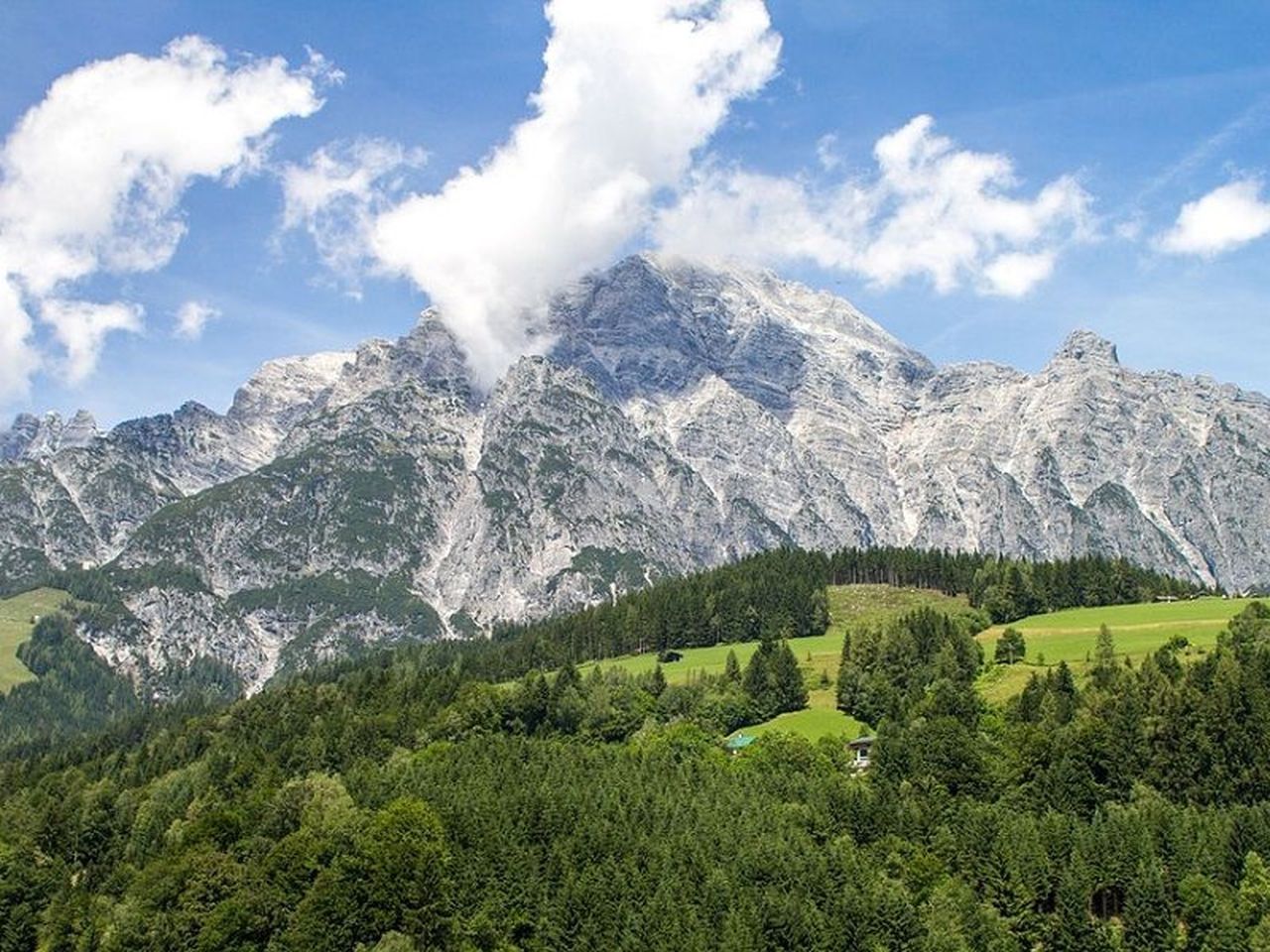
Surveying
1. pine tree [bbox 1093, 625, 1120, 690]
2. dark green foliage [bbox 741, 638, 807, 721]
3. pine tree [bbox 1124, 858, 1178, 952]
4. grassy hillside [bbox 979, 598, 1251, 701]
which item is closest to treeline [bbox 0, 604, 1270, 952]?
pine tree [bbox 1124, 858, 1178, 952]

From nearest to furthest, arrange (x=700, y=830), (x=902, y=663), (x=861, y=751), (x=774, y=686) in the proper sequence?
(x=700, y=830) → (x=861, y=751) → (x=902, y=663) → (x=774, y=686)

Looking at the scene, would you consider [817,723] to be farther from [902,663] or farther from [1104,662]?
[1104,662]

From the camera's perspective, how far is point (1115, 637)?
176875 millimetres

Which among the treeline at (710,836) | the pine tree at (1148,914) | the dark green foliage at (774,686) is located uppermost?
the dark green foliage at (774,686)

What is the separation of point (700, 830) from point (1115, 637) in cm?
9077

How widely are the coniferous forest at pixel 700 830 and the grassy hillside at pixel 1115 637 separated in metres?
5.35

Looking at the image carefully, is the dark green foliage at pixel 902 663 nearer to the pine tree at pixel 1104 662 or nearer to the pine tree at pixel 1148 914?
the pine tree at pixel 1104 662

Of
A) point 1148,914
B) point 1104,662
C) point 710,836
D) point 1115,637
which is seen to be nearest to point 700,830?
point 710,836

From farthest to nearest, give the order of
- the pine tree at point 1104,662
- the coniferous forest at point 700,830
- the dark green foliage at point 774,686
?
1. the dark green foliage at point 774,686
2. the pine tree at point 1104,662
3. the coniferous forest at point 700,830

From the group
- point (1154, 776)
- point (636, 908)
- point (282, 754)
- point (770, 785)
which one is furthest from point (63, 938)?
point (1154, 776)

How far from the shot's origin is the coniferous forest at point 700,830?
102 meters

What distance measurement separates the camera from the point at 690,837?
10994 centimetres

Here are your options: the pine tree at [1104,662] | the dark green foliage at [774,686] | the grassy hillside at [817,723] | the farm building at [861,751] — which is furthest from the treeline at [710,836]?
the dark green foliage at [774,686]

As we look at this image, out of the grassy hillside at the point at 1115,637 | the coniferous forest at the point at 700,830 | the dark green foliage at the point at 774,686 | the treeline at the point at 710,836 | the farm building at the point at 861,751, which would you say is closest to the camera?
the treeline at the point at 710,836
